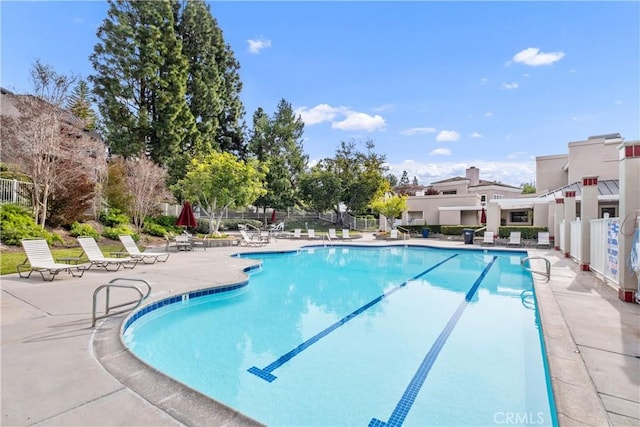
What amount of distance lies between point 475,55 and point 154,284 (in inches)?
609

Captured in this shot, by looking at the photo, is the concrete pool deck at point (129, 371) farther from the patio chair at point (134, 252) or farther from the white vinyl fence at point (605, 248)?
the patio chair at point (134, 252)

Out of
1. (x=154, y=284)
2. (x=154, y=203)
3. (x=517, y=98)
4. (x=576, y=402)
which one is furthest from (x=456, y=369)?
(x=154, y=203)

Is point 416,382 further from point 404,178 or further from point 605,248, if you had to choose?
point 404,178

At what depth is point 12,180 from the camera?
14.2 metres

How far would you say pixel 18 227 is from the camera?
39.6ft

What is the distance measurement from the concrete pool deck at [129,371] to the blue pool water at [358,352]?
470 millimetres

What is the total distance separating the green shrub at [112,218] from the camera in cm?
1820

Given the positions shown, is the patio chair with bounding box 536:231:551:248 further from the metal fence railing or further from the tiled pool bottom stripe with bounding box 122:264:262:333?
the metal fence railing

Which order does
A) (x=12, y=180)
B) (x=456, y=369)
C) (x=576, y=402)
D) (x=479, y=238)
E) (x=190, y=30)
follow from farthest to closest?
(x=190, y=30) < (x=479, y=238) < (x=12, y=180) < (x=456, y=369) < (x=576, y=402)

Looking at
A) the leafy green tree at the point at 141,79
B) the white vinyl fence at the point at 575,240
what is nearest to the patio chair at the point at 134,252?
the white vinyl fence at the point at 575,240

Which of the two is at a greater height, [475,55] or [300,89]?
[300,89]

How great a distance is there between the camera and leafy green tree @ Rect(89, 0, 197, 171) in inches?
920

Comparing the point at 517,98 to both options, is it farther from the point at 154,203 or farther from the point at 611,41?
the point at 154,203

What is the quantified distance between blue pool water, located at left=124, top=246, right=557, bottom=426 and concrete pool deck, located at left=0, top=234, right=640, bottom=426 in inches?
18.5
